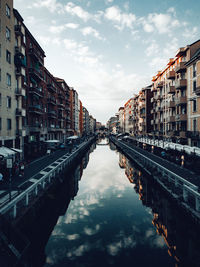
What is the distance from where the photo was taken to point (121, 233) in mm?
12070

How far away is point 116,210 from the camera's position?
52.5ft

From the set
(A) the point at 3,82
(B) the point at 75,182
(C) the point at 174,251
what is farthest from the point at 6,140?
(C) the point at 174,251

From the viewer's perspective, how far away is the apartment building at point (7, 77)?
927 inches

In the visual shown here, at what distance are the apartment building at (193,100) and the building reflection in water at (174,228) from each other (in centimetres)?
1367

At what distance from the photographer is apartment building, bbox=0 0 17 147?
23.5 m

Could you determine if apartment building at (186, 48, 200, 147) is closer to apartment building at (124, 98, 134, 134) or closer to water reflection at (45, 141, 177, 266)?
water reflection at (45, 141, 177, 266)

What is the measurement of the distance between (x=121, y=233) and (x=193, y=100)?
25785 millimetres

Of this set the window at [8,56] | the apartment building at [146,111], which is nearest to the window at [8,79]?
the window at [8,56]

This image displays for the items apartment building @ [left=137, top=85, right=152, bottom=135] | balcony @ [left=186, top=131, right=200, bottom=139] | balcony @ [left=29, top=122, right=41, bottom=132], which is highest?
apartment building @ [left=137, top=85, right=152, bottom=135]

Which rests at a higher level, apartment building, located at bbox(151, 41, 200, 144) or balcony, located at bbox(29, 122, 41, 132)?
apartment building, located at bbox(151, 41, 200, 144)

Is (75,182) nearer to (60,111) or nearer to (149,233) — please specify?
(149,233)

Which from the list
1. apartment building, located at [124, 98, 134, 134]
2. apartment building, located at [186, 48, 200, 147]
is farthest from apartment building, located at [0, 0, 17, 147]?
apartment building, located at [124, 98, 134, 134]

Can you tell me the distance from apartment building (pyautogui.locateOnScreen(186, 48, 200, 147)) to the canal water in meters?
13.6

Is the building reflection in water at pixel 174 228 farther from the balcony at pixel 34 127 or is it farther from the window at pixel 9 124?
the balcony at pixel 34 127
